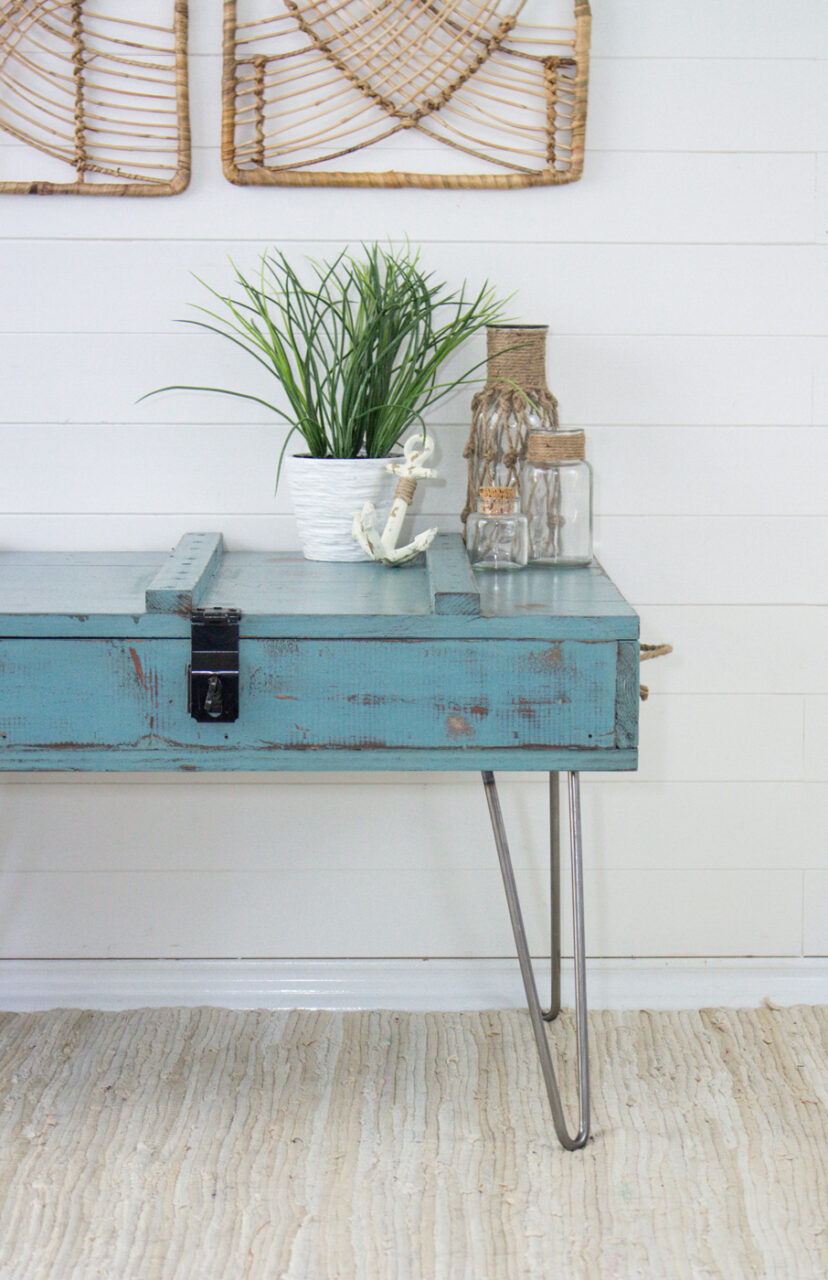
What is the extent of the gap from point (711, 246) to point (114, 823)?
122cm

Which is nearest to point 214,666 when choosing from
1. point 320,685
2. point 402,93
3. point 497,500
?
point 320,685

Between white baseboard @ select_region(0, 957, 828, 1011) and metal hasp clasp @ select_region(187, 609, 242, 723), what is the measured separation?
27.6 inches

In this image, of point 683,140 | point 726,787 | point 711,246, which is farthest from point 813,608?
point 683,140

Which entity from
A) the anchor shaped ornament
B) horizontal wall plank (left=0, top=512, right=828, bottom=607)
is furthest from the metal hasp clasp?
horizontal wall plank (left=0, top=512, right=828, bottom=607)

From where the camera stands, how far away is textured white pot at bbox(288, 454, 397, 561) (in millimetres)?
1547

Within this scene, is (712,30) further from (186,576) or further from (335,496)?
(186,576)

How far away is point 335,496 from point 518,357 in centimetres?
31

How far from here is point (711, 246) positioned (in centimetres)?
169

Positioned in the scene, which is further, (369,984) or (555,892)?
(369,984)

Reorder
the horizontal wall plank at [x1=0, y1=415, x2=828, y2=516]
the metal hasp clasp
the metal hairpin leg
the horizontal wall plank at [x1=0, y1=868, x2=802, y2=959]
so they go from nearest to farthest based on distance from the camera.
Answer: the metal hasp clasp < the metal hairpin leg < the horizontal wall plank at [x1=0, y1=415, x2=828, y2=516] < the horizontal wall plank at [x1=0, y1=868, x2=802, y2=959]

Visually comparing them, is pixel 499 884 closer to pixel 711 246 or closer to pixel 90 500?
pixel 90 500

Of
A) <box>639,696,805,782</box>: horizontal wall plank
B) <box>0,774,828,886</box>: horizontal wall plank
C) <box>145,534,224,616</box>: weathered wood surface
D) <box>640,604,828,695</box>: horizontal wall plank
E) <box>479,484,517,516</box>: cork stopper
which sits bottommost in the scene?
<box>0,774,828,886</box>: horizontal wall plank

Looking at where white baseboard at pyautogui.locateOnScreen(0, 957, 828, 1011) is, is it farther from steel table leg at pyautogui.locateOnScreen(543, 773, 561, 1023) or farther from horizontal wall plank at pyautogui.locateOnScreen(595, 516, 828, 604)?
horizontal wall plank at pyautogui.locateOnScreen(595, 516, 828, 604)

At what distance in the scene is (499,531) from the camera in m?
1.50
